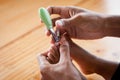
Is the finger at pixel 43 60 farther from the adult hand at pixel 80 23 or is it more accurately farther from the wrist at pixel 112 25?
the wrist at pixel 112 25

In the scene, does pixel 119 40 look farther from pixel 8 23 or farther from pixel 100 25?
pixel 8 23

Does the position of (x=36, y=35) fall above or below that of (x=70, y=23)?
below

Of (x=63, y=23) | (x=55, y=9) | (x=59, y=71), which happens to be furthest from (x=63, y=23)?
(x=59, y=71)

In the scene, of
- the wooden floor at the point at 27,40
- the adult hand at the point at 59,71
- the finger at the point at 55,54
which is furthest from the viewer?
the wooden floor at the point at 27,40

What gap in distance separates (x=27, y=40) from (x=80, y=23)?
1.04 feet

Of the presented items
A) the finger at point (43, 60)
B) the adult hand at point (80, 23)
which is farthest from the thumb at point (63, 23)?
the finger at point (43, 60)

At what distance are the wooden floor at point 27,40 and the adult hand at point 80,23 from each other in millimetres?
97

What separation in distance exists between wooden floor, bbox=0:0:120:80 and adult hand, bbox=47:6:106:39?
0.10 meters

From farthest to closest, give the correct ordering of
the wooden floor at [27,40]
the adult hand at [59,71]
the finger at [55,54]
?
the wooden floor at [27,40], the finger at [55,54], the adult hand at [59,71]

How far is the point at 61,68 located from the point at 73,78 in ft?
0.15

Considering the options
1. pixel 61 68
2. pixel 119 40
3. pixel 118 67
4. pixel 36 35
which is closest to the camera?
pixel 61 68

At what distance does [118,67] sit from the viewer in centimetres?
90

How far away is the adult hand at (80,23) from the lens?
35.8 inches

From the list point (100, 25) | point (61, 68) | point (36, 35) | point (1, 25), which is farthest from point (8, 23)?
point (61, 68)
